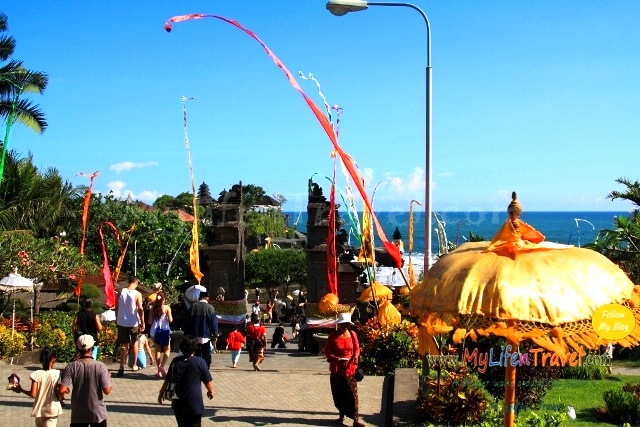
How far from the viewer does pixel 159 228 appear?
40125 millimetres

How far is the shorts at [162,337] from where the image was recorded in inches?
521

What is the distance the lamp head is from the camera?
1063 centimetres

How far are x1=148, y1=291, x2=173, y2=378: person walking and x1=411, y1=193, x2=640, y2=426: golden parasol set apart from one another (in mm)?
7423

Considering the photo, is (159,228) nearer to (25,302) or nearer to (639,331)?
(25,302)

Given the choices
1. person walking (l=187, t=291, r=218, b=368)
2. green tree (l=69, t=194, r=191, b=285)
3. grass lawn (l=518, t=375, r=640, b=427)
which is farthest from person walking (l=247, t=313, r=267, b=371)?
green tree (l=69, t=194, r=191, b=285)

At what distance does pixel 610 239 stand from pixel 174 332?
475 inches

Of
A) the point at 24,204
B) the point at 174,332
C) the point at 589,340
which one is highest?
the point at 24,204

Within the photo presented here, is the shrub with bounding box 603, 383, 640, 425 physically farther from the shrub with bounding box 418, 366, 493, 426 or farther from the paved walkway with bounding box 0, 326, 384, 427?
the paved walkway with bounding box 0, 326, 384, 427

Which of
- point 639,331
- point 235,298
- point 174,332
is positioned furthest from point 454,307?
point 235,298

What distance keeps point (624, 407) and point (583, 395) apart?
2311mm

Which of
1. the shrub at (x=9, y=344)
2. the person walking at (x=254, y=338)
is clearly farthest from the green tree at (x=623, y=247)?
the shrub at (x=9, y=344)

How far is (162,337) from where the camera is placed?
→ 1327 centimetres

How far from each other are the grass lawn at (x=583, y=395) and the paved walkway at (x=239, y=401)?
9.14 feet

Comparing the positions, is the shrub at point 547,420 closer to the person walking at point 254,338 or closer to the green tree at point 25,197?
the person walking at point 254,338
